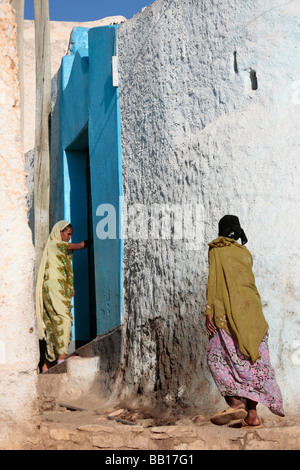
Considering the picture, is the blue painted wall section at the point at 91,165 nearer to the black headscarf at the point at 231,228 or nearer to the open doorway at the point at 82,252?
the open doorway at the point at 82,252

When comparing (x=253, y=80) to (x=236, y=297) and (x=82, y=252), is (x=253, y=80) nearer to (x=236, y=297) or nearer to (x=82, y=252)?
(x=236, y=297)

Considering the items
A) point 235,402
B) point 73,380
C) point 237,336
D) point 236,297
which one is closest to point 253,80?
point 236,297

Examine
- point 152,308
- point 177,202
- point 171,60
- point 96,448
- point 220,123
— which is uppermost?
point 171,60

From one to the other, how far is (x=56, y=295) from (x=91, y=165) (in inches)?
55.1

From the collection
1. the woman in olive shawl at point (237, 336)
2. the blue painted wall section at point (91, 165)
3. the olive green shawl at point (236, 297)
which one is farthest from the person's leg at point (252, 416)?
the blue painted wall section at point (91, 165)

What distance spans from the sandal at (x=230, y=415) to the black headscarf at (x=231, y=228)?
111 centimetres

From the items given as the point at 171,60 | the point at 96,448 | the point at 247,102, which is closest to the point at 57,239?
the point at 171,60

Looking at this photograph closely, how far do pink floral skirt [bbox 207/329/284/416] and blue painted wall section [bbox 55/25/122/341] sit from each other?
7.23ft

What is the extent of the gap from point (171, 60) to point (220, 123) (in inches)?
36.2

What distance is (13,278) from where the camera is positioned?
14.6ft

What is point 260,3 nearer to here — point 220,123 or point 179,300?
point 220,123

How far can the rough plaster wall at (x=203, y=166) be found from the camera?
524 centimetres

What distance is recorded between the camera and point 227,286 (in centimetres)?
491

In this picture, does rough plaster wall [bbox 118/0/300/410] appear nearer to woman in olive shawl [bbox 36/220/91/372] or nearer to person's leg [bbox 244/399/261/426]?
person's leg [bbox 244/399/261/426]
